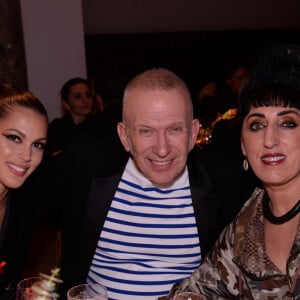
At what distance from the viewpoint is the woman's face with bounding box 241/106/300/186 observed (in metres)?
1.74

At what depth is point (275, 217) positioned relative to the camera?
186 centimetres

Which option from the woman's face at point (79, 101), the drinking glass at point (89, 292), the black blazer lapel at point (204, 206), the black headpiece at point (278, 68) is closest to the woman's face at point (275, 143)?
the black headpiece at point (278, 68)

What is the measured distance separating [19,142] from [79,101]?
315cm

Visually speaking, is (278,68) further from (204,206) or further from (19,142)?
(19,142)

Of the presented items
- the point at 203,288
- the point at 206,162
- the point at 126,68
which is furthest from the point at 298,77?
the point at 126,68

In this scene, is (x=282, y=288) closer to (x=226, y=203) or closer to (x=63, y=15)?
(x=226, y=203)

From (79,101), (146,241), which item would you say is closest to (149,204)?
(146,241)

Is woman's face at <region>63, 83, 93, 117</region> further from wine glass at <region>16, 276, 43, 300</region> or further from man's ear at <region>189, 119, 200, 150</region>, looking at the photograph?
wine glass at <region>16, 276, 43, 300</region>

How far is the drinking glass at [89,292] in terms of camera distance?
4.58 feet

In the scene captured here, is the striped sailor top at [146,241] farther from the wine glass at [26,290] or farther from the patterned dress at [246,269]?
the wine glass at [26,290]

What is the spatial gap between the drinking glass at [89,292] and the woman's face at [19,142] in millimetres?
796

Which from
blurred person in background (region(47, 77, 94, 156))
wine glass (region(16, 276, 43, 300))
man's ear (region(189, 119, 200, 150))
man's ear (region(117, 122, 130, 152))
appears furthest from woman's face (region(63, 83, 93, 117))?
wine glass (region(16, 276, 43, 300))

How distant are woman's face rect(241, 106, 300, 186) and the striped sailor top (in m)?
0.52

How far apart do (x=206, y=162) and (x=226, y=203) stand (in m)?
0.22
